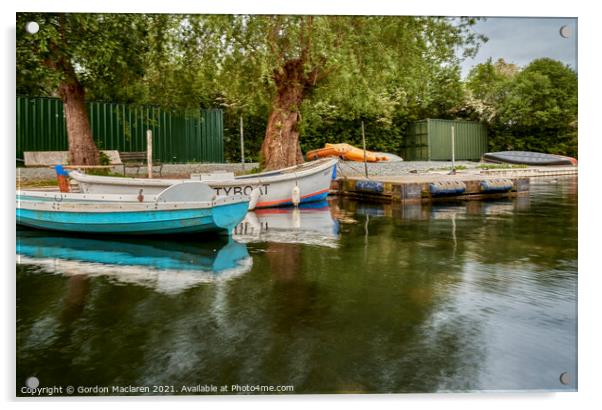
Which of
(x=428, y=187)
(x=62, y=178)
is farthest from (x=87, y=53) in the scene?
(x=428, y=187)

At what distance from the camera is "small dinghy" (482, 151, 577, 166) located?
5883 mm

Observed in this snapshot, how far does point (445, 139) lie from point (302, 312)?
12.2ft

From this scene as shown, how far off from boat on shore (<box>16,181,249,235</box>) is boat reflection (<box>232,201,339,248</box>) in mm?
538

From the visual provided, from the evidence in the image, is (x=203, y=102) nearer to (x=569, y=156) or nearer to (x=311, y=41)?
(x=311, y=41)

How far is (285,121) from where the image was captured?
739 cm

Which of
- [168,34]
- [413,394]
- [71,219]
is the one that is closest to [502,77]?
[168,34]

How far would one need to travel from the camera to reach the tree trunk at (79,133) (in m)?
5.66

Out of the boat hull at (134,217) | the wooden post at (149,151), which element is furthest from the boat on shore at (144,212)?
the wooden post at (149,151)

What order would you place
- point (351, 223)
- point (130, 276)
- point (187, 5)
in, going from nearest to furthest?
1. point (187, 5)
2. point (130, 276)
3. point (351, 223)

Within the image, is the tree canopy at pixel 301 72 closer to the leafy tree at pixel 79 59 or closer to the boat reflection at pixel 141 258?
the leafy tree at pixel 79 59

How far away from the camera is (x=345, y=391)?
2971 millimetres

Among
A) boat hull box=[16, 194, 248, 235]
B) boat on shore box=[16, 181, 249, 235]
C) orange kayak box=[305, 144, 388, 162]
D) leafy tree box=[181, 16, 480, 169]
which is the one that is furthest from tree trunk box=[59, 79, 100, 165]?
orange kayak box=[305, 144, 388, 162]

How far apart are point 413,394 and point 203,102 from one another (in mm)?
4144

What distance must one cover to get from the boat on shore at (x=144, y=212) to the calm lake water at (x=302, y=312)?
0.18 metres
